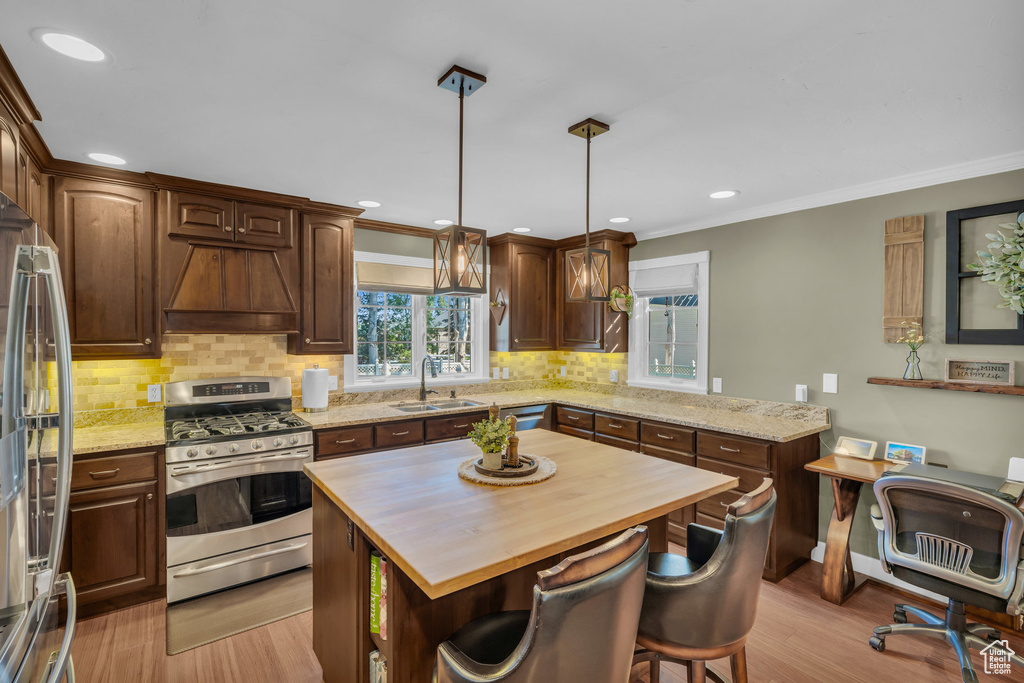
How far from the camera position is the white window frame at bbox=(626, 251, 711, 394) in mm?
4078

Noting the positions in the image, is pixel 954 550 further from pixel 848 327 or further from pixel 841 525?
pixel 848 327

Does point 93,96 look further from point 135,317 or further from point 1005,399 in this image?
point 1005,399

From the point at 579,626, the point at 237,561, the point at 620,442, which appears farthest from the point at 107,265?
the point at 620,442

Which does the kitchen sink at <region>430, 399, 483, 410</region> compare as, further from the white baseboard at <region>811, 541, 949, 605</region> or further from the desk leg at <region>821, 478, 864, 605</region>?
the white baseboard at <region>811, 541, 949, 605</region>

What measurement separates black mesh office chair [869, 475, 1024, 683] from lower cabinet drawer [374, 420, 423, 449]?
276 cm

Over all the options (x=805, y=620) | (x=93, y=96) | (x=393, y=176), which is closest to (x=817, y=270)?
(x=805, y=620)

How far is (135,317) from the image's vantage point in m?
2.96

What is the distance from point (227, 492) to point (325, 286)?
1519mm

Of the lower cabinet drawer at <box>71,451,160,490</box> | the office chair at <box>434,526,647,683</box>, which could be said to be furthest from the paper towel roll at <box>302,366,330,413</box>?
the office chair at <box>434,526,647,683</box>

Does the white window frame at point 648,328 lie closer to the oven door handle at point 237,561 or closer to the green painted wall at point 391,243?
the green painted wall at point 391,243

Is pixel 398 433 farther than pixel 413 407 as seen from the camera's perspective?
No

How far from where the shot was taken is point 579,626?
44.7 inches

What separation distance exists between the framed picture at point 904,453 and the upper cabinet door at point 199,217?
170 inches

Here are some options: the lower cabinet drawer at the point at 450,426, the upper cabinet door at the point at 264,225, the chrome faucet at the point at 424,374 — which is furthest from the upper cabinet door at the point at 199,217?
the lower cabinet drawer at the point at 450,426
